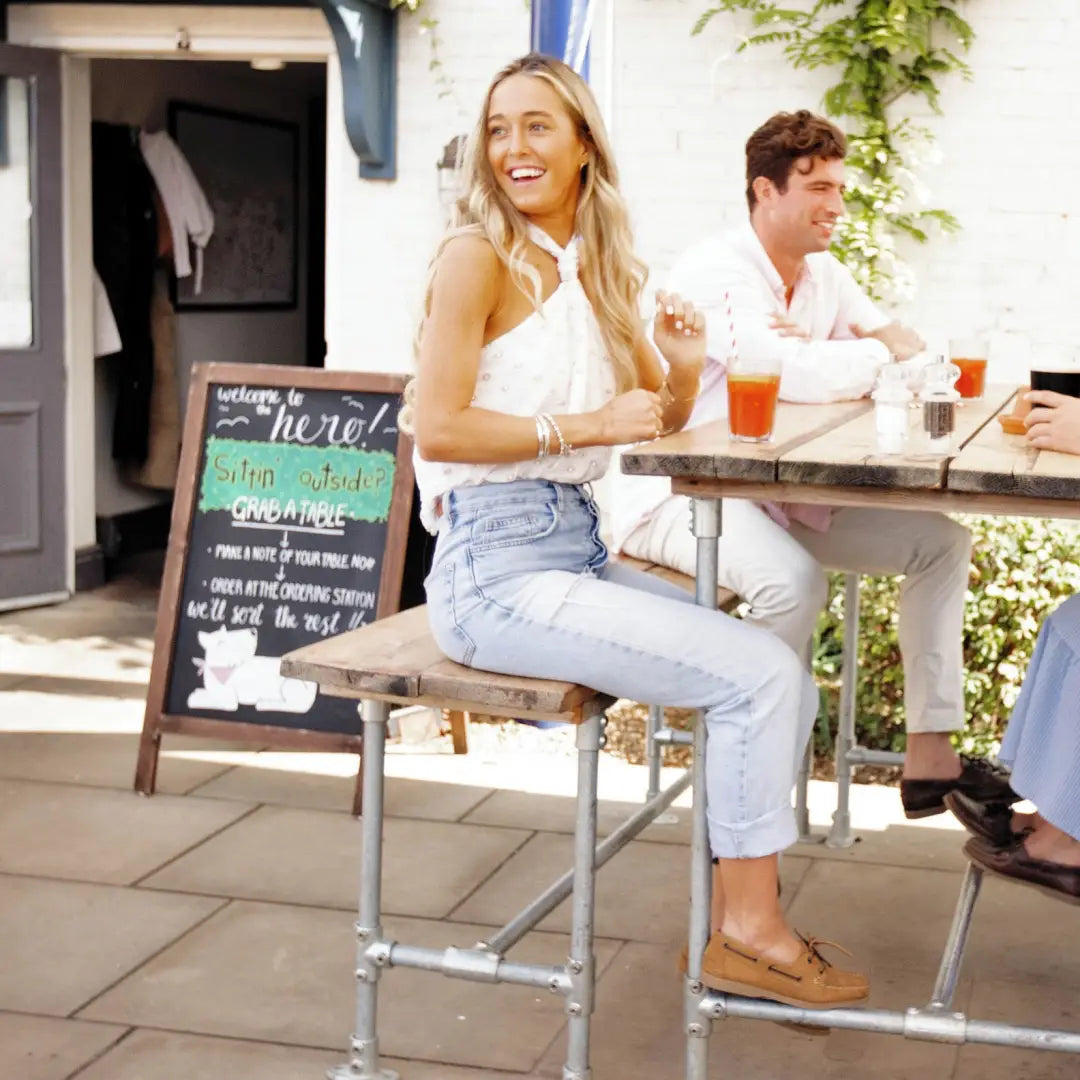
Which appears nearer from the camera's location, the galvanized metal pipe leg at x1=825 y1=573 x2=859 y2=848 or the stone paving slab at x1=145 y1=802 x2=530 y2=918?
the stone paving slab at x1=145 y1=802 x2=530 y2=918

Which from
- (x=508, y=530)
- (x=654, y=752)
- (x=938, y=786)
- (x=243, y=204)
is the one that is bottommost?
(x=654, y=752)

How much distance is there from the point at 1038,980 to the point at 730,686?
117cm

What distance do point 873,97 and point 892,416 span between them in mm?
3607

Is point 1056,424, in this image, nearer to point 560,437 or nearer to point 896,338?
point 560,437

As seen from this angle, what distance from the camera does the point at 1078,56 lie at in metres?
5.98

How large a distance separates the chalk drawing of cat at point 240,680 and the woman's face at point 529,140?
1920 mm

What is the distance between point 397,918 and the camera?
3.78 m

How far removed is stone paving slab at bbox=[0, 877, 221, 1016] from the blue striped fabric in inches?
67.3

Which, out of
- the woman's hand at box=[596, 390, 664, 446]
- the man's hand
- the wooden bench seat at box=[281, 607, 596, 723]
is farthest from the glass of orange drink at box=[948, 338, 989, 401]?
the wooden bench seat at box=[281, 607, 596, 723]

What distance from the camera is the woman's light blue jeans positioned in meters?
2.77

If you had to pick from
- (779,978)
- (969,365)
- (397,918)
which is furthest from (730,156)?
(779,978)

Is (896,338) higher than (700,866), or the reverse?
(896,338)

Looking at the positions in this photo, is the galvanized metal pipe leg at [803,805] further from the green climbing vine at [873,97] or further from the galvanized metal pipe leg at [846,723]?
the green climbing vine at [873,97]

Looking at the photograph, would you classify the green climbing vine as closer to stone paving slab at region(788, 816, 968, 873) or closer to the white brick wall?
the white brick wall
